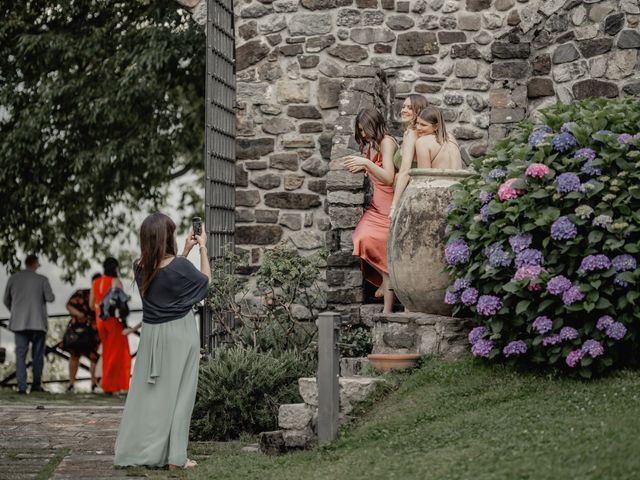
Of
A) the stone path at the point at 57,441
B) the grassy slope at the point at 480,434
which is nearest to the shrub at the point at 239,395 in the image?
the stone path at the point at 57,441

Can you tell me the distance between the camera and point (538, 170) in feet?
24.3

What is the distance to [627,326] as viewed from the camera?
7.14 m

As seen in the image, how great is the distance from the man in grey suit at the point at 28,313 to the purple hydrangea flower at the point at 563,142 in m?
8.02

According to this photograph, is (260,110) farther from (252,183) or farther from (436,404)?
(436,404)

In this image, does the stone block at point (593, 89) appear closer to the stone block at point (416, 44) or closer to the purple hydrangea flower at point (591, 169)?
the stone block at point (416, 44)

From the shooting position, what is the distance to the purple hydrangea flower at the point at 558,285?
23.4ft

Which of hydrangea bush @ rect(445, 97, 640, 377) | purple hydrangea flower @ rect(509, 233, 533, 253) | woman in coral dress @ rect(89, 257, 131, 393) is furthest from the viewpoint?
woman in coral dress @ rect(89, 257, 131, 393)

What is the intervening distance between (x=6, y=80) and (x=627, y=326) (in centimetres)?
1145

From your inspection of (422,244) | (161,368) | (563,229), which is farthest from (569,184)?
(161,368)

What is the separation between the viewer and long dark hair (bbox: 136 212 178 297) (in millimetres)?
7531

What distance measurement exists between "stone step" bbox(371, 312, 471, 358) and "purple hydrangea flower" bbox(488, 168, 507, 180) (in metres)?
1.03

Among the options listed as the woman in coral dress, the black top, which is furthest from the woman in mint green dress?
the woman in coral dress

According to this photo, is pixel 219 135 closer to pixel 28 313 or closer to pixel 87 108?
pixel 28 313

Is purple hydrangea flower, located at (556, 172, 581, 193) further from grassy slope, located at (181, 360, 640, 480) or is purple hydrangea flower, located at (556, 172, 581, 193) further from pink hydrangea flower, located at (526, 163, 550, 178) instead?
grassy slope, located at (181, 360, 640, 480)
